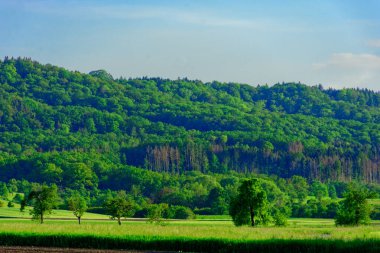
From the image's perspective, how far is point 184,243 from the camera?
68062 mm

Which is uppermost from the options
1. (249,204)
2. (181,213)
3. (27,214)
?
(249,204)

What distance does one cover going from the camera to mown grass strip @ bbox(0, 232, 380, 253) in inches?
2483

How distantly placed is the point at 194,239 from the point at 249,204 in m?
38.6

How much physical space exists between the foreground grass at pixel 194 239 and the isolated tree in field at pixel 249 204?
2975cm

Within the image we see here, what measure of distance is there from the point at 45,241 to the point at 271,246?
19655 mm

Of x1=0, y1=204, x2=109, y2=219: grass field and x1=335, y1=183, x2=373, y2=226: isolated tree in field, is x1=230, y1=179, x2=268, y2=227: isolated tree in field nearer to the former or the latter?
x1=335, y1=183, x2=373, y2=226: isolated tree in field

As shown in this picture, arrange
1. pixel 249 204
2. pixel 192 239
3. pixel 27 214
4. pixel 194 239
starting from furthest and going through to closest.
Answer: pixel 27 214 → pixel 249 204 → pixel 192 239 → pixel 194 239

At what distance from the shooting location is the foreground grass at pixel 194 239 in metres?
64.1

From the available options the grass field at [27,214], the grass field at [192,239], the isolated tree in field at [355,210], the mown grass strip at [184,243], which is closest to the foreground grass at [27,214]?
the grass field at [27,214]

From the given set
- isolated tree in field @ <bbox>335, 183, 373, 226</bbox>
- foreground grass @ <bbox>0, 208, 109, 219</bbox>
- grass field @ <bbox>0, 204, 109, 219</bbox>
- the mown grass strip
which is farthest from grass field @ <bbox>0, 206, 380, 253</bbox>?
foreground grass @ <bbox>0, 208, 109, 219</bbox>

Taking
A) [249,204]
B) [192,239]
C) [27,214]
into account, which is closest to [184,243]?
[192,239]

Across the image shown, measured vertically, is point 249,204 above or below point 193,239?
above

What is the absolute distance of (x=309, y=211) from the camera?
17025 cm

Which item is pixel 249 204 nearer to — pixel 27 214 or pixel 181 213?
pixel 27 214
